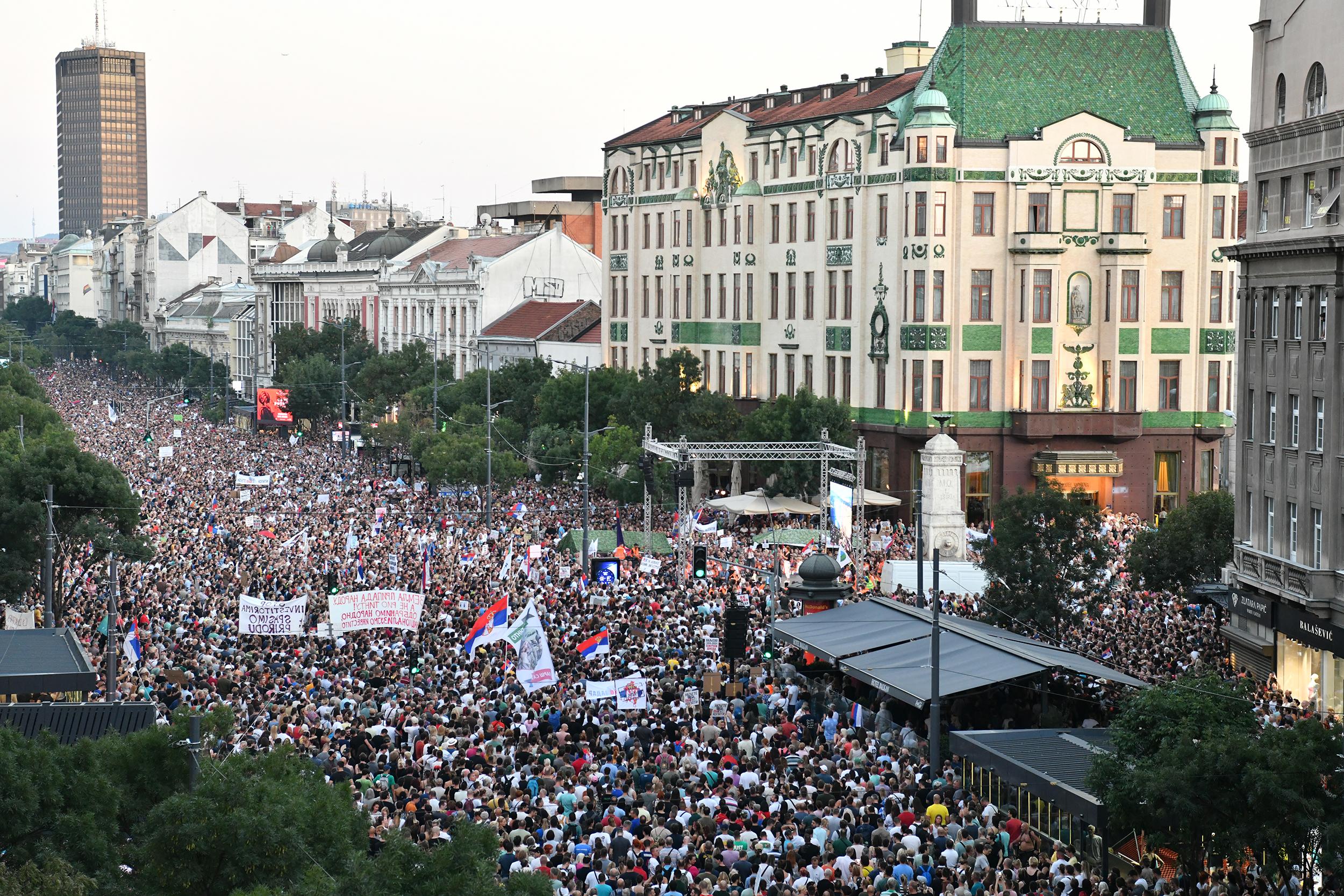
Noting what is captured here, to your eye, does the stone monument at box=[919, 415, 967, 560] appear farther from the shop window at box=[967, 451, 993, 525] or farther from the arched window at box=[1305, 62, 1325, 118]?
the arched window at box=[1305, 62, 1325, 118]

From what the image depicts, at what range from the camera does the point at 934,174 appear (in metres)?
65.6

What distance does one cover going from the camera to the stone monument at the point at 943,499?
2073 inches

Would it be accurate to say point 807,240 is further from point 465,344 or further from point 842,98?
point 465,344

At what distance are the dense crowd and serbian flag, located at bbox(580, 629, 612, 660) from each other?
21cm

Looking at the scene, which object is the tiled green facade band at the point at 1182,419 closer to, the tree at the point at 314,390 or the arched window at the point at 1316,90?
the arched window at the point at 1316,90

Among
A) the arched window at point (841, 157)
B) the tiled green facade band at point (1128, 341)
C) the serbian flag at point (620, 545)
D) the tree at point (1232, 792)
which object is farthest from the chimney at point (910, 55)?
the tree at point (1232, 792)

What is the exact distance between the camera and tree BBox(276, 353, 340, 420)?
105m

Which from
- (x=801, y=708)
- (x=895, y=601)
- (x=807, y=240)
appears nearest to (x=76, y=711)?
(x=801, y=708)

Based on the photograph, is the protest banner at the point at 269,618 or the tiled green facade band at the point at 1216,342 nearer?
the protest banner at the point at 269,618

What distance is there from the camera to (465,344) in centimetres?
11281

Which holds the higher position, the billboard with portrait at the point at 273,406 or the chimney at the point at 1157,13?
the chimney at the point at 1157,13

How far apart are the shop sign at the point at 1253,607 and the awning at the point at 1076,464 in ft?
88.6

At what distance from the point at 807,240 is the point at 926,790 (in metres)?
50.3

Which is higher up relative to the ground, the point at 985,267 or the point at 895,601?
the point at 985,267
